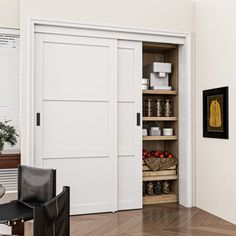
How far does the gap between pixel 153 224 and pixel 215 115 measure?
140cm

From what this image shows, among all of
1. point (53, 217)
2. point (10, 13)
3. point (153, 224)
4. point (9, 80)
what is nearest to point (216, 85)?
point (153, 224)

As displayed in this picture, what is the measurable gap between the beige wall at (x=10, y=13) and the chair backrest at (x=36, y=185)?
81.3 inches

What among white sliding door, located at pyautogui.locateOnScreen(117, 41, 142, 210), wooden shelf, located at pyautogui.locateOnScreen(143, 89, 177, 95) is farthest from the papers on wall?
wooden shelf, located at pyautogui.locateOnScreen(143, 89, 177, 95)

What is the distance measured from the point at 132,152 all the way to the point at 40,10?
1.97 meters

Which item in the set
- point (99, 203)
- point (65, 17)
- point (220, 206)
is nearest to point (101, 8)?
point (65, 17)

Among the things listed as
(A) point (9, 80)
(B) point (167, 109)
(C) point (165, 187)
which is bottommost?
(C) point (165, 187)

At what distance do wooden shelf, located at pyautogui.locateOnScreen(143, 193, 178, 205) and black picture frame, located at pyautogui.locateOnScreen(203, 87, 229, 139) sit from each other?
100cm

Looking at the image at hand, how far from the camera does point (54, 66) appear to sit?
3662 millimetres

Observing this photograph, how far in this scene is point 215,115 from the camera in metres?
3.67

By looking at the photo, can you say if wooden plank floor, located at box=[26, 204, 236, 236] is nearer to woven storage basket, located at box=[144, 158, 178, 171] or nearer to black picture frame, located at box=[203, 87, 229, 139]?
woven storage basket, located at box=[144, 158, 178, 171]

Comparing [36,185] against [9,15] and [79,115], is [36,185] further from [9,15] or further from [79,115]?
[9,15]

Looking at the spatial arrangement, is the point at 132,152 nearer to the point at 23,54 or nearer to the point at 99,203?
the point at 99,203

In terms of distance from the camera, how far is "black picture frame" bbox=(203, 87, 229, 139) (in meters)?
3.50

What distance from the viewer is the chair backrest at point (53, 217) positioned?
1.36m
